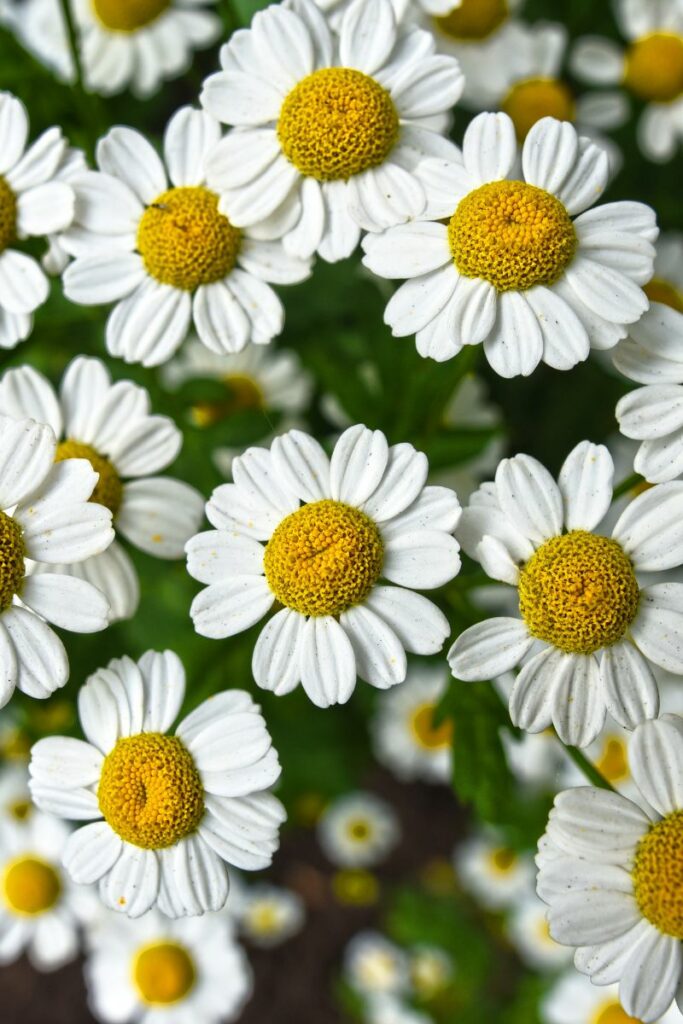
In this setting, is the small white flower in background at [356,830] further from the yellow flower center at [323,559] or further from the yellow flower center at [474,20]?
the yellow flower center at [474,20]

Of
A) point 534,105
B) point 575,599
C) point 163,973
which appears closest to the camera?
point 575,599

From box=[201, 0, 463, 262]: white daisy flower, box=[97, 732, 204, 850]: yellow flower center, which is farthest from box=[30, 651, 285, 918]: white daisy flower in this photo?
box=[201, 0, 463, 262]: white daisy flower

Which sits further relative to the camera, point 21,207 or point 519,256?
point 21,207

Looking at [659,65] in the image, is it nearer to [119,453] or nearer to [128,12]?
[128,12]

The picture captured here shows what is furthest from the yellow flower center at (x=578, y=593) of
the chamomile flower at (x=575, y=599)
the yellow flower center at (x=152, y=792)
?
the yellow flower center at (x=152, y=792)

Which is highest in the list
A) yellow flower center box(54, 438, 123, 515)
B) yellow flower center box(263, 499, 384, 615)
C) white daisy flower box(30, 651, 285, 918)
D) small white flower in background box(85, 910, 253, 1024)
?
yellow flower center box(263, 499, 384, 615)

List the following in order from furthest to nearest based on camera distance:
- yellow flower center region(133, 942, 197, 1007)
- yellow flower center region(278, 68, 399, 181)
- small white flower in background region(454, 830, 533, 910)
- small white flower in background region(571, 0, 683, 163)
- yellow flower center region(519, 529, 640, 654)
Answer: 1. small white flower in background region(454, 830, 533, 910)
2. yellow flower center region(133, 942, 197, 1007)
3. small white flower in background region(571, 0, 683, 163)
4. yellow flower center region(278, 68, 399, 181)
5. yellow flower center region(519, 529, 640, 654)

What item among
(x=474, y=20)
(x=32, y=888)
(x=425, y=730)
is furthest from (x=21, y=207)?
(x=425, y=730)

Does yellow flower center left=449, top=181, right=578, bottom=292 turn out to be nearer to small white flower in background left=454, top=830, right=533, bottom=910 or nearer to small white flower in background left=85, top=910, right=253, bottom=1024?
small white flower in background left=85, top=910, right=253, bottom=1024
